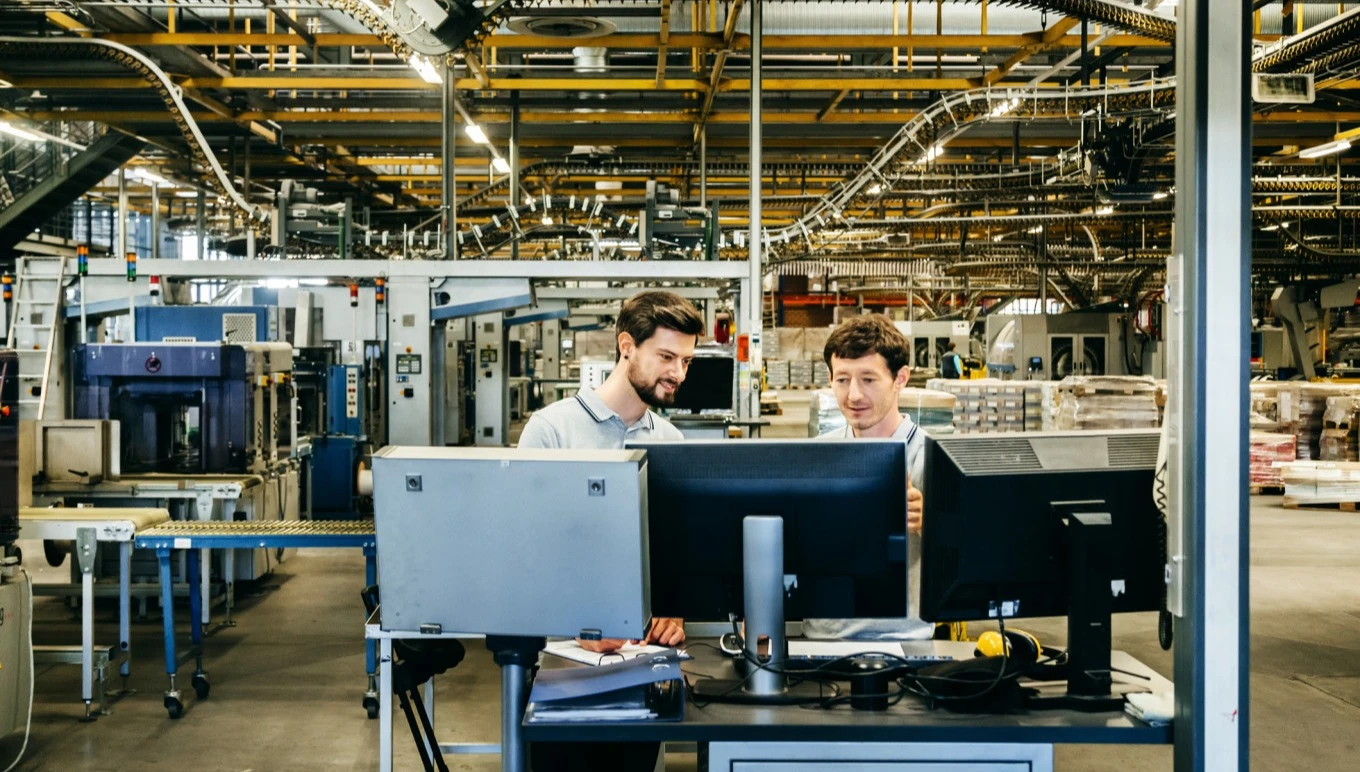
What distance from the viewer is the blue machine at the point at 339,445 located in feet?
29.0

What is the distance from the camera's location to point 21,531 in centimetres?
455

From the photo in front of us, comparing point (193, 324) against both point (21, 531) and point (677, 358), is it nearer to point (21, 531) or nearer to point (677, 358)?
point (21, 531)

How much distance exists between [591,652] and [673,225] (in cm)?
746

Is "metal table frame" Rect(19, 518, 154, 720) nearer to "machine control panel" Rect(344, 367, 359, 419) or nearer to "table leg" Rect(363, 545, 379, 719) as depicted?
"table leg" Rect(363, 545, 379, 719)

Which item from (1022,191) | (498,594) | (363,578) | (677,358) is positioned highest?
(1022,191)

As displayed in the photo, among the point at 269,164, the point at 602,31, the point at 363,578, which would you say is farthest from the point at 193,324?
the point at 269,164

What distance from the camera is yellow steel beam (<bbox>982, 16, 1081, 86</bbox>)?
24.6ft

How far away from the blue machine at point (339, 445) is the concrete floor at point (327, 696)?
1.56m

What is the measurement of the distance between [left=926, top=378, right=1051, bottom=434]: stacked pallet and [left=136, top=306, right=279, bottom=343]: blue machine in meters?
7.58

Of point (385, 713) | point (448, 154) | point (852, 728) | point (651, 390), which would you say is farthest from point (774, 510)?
point (448, 154)

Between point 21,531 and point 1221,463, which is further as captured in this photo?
point 21,531

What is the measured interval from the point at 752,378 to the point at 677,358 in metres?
5.10

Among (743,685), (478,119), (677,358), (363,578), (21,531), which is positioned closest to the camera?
(743,685)

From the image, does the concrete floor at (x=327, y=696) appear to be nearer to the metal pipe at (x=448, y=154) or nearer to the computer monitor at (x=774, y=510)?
the computer monitor at (x=774, y=510)
